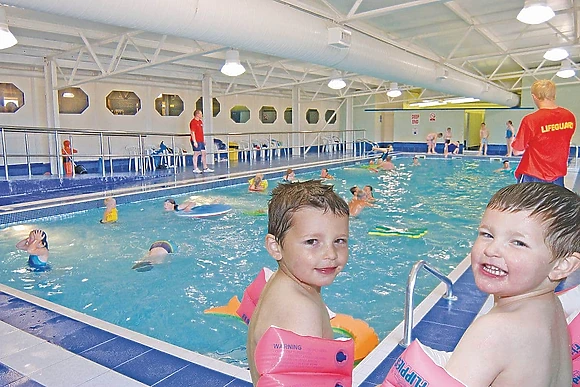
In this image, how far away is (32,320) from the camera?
3.34 meters

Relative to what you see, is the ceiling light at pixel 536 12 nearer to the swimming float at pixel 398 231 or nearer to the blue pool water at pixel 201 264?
the blue pool water at pixel 201 264

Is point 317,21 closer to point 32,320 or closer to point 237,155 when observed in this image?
point 32,320

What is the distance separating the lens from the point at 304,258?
1.37 m

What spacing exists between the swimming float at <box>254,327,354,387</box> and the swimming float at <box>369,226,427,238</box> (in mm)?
5620

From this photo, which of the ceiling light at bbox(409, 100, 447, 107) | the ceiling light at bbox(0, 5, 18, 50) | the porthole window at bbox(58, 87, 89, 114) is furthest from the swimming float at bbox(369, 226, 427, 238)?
the ceiling light at bbox(409, 100, 447, 107)

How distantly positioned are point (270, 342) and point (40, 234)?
5.18 m

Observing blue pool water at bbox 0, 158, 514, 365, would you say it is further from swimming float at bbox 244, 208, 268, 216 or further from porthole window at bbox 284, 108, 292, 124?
porthole window at bbox 284, 108, 292, 124

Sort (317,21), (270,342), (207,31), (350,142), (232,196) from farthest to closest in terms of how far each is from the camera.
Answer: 1. (350,142)
2. (232,196)
3. (317,21)
4. (207,31)
5. (270,342)

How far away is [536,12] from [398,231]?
130 inches

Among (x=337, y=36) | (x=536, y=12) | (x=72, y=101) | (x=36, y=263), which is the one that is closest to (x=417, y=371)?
(x=36, y=263)

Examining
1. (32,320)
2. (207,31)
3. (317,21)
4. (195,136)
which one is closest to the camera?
(32,320)

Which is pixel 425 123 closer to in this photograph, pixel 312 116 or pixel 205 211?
pixel 312 116

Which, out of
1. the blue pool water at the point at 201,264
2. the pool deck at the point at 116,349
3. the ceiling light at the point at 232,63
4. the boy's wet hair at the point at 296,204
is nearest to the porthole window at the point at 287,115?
the blue pool water at the point at 201,264

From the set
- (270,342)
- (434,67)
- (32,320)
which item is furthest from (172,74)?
(270,342)
